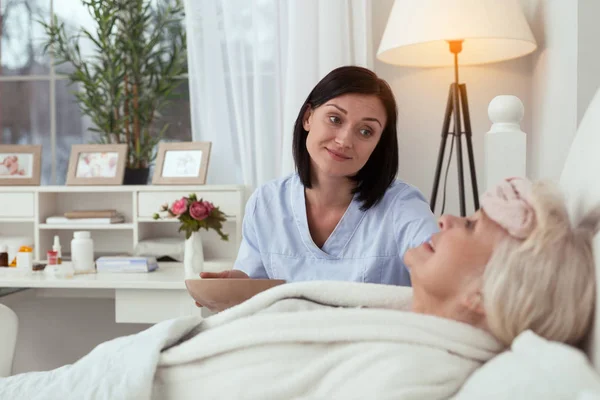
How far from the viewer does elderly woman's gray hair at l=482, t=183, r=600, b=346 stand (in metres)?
0.84

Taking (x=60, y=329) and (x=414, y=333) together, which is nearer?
(x=414, y=333)

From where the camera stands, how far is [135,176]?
2.93 meters

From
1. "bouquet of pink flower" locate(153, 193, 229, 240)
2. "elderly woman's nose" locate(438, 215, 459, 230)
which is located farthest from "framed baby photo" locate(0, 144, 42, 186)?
"elderly woman's nose" locate(438, 215, 459, 230)

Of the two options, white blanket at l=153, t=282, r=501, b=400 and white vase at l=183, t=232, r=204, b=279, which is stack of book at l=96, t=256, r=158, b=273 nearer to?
white vase at l=183, t=232, r=204, b=279

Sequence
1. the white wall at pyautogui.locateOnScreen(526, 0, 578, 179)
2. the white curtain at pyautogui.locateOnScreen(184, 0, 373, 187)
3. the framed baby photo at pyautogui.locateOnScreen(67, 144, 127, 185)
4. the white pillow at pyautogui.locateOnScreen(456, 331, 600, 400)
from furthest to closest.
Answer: the framed baby photo at pyautogui.locateOnScreen(67, 144, 127, 185) < the white curtain at pyautogui.locateOnScreen(184, 0, 373, 187) < the white wall at pyautogui.locateOnScreen(526, 0, 578, 179) < the white pillow at pyautogui.locateOnScreen(456, 331, 600, 400)

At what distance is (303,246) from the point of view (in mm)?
1700

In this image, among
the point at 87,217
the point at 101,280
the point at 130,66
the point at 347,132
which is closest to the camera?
the point at 347,132

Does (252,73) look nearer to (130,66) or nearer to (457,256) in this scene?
(130,66)

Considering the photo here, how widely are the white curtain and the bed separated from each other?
5.59 ft

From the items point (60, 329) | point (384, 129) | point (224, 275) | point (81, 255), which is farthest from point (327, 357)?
point (60, 329)

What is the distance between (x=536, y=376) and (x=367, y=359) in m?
0.21

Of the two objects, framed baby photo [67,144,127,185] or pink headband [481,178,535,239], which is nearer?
pink headband [481,178,535,239]

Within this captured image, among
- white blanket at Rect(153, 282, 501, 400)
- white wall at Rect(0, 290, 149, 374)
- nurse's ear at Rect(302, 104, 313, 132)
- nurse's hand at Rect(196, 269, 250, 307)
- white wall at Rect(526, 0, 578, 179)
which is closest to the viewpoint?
white blanket at Rect(153, 282, 501, 400)

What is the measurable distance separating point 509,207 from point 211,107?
6.92 ft
